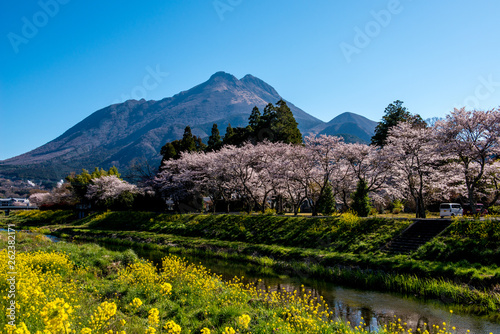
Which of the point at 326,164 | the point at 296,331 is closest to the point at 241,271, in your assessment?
the point at 296,331

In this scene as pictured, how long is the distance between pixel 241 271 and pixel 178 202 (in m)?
34.9

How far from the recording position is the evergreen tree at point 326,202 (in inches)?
1298

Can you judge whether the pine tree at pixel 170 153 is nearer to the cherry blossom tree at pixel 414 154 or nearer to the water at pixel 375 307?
the cherry blossom tree at pixel 414 154

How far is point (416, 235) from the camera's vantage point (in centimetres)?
1928

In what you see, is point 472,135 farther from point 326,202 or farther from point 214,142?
point 214,142

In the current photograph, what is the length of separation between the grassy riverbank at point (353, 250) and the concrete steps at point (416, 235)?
0.53m

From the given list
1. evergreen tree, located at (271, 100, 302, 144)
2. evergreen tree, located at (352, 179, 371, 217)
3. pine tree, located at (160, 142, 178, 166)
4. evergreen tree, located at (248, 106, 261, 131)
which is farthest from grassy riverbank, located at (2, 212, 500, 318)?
evergreen tree, located at (248, 106, 261, 131)

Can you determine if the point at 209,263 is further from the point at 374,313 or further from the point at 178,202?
the point at 178,202

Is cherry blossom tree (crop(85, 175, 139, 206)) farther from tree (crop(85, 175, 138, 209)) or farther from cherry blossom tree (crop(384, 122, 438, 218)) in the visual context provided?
cherry blossom tree (crop(384, 122, 438, 218))

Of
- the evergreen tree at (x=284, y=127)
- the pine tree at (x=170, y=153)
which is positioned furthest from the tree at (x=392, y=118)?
the pine tree at (x=170, y=153)

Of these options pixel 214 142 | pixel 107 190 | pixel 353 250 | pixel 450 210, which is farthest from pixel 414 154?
pixel 107 190

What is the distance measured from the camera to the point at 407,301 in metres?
12.7

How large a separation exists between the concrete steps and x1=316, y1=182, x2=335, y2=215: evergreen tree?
41.2 feet

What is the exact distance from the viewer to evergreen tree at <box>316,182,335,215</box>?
32969 millimetres
